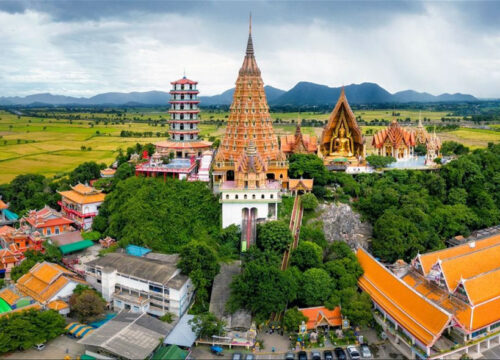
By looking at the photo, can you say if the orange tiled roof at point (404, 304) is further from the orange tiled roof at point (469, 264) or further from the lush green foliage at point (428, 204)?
the lush green foliage at point (428, 204)

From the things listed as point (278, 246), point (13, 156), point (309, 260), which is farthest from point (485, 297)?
point (13, 156)

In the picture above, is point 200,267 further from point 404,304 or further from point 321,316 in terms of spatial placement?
point 404,304

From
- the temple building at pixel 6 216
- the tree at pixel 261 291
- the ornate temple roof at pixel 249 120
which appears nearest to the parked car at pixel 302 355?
the tree at pixel 261 291

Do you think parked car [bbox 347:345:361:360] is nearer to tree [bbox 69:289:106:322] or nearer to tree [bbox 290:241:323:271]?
tree [bbox 290:241:323:271]

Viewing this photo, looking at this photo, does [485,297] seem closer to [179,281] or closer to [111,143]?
[179,281]

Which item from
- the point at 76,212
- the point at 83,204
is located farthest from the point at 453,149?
the point at 76,212

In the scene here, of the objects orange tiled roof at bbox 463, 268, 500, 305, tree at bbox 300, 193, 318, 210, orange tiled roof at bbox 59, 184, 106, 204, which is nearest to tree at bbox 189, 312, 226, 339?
orange tiled roof at bbox 463, 268, 500, 305
